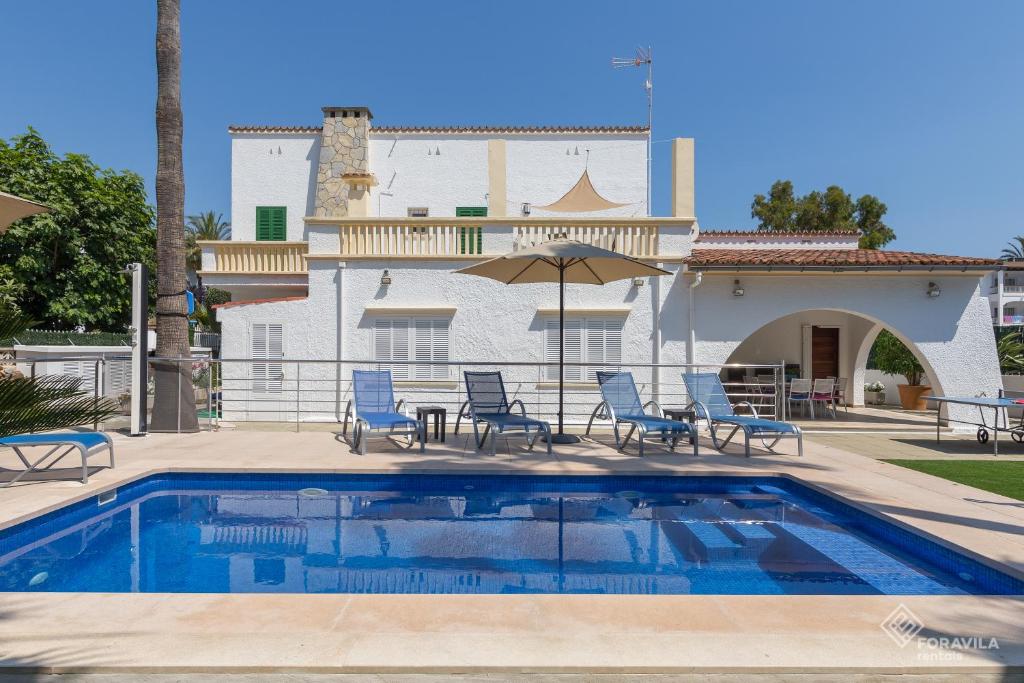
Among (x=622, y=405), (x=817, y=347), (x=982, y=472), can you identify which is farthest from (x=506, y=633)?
(x=817, y=347)

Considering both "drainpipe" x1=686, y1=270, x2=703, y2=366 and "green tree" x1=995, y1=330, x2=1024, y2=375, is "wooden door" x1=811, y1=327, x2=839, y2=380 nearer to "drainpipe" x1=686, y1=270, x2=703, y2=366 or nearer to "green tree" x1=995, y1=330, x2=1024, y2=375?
"green tree" x1=995, y1=330, x2=1024, y2=375

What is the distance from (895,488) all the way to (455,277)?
8939mm

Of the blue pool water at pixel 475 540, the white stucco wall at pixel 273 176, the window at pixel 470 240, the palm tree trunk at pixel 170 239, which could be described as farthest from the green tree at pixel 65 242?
the blue pool water at pixel 475 540

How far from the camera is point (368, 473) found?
24.5ft

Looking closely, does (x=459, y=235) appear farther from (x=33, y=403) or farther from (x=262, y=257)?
(x=33, y=403)

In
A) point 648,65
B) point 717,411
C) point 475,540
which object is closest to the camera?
point 475,540

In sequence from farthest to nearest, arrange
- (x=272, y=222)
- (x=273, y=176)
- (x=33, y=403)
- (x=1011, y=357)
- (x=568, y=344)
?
(x=273, y=176), (x=272, y=222), (x=1011, y=357), (x=568, y=344), (x=33, y=403)

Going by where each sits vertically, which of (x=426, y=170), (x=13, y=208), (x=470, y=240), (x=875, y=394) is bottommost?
(x=875, y=394)

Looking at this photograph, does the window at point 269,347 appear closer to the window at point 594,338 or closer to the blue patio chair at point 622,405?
the window at point 594,338

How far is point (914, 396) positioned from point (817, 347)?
2.77 meters

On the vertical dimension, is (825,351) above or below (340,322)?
below

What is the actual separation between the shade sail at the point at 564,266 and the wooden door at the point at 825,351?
10736mm

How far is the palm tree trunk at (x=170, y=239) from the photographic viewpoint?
10586 millimetres

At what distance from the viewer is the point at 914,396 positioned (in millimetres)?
17141
